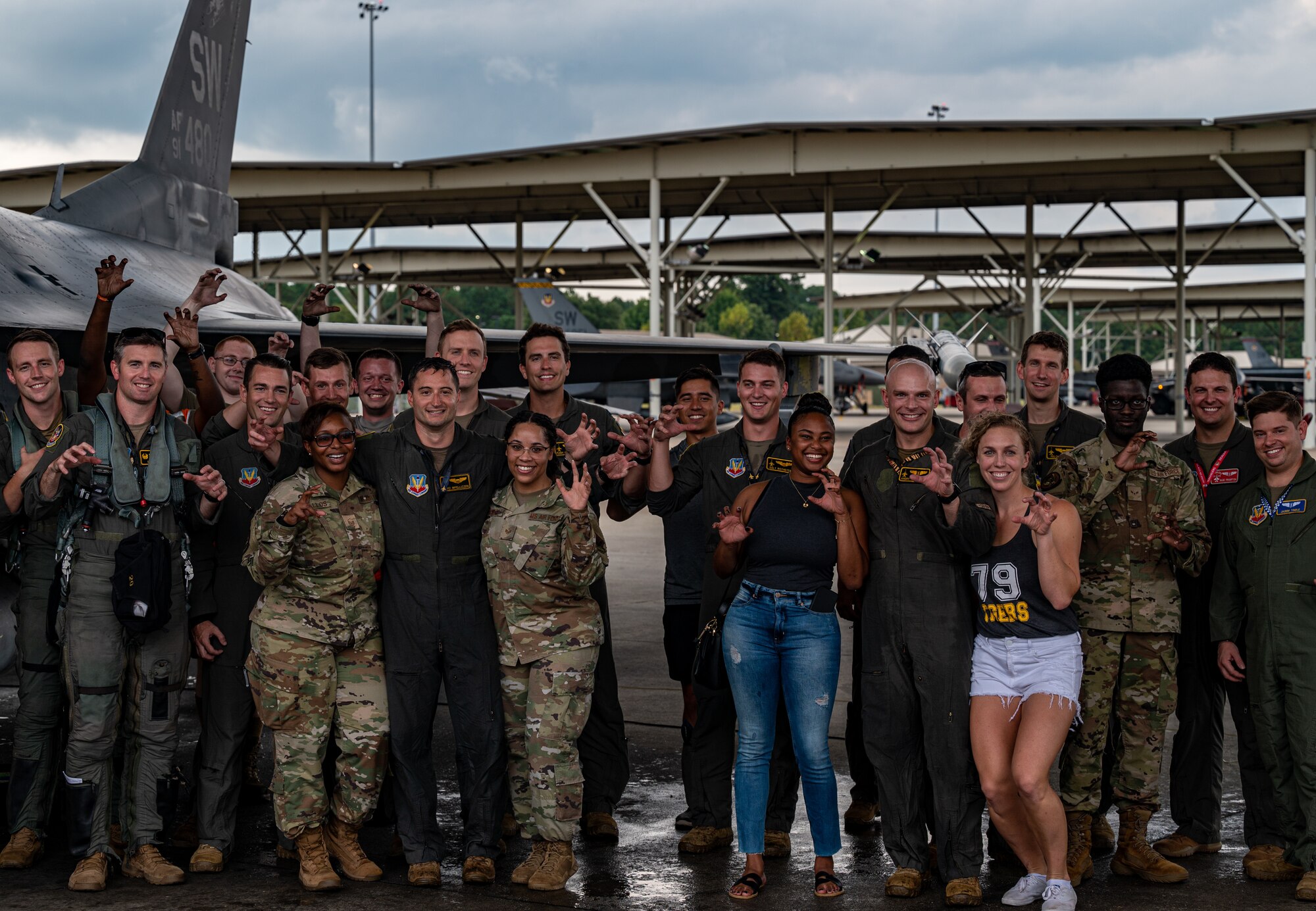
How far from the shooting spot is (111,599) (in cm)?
450

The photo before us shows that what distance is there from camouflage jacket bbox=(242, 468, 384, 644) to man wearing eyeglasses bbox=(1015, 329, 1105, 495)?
2.83 m

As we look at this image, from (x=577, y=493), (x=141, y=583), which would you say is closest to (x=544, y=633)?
(x=577, y=493)

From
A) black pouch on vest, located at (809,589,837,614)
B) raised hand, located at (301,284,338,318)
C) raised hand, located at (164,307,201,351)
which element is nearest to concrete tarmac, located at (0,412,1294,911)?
black pouch on vest, located at (809,589,837,614)

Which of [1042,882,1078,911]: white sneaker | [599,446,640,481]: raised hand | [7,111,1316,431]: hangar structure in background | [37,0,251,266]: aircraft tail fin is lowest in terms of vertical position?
[1042,882,1078,911]: white sneaker

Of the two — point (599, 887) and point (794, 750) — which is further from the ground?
point (794, 750)

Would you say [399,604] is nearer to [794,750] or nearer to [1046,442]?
[794,750]

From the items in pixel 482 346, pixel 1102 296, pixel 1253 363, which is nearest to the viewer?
pixel 482 346

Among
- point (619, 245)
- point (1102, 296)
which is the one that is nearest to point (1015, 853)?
point (619, 245)

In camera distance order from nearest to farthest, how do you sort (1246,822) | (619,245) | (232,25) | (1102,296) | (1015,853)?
1. (1015,853)
2. (1246,822)
3. (232,25)
4. (619,245)
5. (1102,296)

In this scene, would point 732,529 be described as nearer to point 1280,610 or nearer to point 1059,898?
point 1059,898

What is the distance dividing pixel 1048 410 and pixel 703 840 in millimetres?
2407

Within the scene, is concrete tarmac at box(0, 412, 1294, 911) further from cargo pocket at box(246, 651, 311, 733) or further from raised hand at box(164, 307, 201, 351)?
raised hand at box(164, 307, 201, 351)

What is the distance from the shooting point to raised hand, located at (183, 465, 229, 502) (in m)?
4.52

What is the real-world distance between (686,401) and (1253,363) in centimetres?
6676
